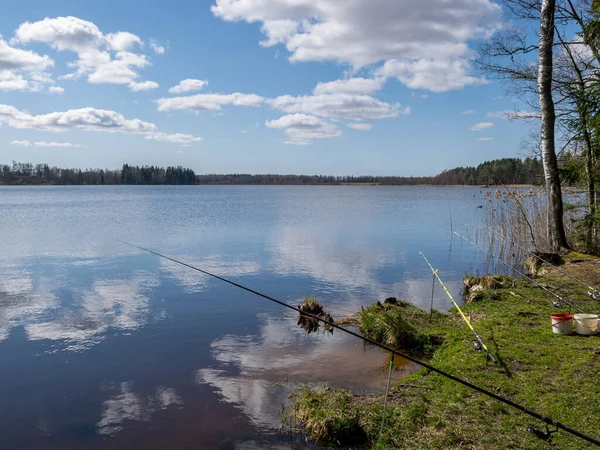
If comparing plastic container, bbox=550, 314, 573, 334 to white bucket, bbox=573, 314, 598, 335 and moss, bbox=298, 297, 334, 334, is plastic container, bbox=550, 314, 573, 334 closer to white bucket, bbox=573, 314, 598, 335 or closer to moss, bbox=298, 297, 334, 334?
white bucket, bbox=573, 314, 598, 335

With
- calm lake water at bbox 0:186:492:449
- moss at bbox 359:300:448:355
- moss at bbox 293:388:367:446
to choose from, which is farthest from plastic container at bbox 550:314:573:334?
moss at bbox 293:388:367:446

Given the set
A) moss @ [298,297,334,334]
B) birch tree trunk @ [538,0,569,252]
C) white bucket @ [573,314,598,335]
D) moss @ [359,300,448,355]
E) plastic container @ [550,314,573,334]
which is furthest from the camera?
birch tree trunk @ [538,0,569,252]

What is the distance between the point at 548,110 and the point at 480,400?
1218cm

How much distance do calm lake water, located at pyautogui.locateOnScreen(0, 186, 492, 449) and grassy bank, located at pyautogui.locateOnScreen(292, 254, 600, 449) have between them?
0.94 m

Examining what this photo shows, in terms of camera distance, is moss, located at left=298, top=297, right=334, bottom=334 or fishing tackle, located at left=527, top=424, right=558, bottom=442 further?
moss, located at left=298, top=297, right=334, bottom=334

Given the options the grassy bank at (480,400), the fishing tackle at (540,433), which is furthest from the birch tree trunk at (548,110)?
the fishing tackle at (540,433)

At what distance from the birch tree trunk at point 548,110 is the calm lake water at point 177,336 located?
13.7 ft

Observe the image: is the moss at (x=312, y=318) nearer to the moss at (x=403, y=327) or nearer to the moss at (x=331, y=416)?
the moss at (x=403, y=327)

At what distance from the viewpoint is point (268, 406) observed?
25.2 feet

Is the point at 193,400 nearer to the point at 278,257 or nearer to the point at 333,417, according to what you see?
the point at 333,417

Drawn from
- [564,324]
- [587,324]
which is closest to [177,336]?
[564,324]

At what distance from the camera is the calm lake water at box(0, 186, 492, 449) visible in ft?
24.1

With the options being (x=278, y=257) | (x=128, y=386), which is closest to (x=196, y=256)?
(x=278, y=257)

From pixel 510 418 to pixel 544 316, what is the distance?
193 inches
